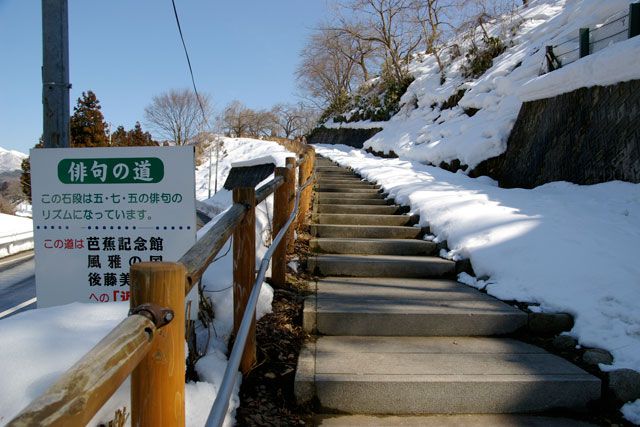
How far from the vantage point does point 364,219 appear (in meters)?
6.00

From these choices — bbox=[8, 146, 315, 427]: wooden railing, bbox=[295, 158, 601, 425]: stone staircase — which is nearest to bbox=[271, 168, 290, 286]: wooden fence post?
bbox=[295, 158, 601, 425]: stone staircase

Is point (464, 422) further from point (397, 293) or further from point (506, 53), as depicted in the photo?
point (506, 53)

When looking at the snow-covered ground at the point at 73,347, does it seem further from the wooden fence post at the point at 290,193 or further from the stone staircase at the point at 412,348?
the wooden fence post at the point at 290,193

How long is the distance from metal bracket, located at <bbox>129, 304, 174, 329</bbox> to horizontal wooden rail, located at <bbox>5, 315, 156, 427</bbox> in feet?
0.12

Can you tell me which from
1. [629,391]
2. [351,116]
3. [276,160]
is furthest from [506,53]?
[351,116]

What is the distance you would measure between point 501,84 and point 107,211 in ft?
30.3

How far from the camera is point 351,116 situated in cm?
2703

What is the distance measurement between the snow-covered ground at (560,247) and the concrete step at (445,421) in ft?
1.43

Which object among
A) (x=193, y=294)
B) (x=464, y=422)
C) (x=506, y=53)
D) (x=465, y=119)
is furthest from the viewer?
(x=506, y=53)

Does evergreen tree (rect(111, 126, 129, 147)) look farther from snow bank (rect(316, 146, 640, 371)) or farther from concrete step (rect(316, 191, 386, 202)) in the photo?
snow bank (rect(316, 146, 640, 371))

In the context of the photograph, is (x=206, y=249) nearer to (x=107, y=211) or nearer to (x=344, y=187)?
(x=107, y=211)

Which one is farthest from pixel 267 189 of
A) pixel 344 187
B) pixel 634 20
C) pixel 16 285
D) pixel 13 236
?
pixel 13 236

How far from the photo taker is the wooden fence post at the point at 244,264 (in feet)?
8.43

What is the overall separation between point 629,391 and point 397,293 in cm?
166
